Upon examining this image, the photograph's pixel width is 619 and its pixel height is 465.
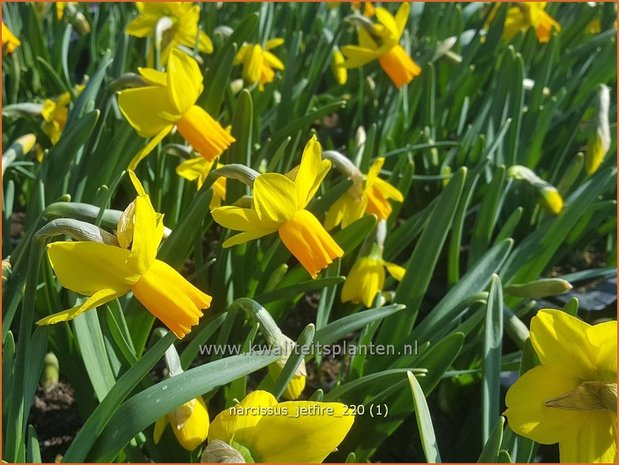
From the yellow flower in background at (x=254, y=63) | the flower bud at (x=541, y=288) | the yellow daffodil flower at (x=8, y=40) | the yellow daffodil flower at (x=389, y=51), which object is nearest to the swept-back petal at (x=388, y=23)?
the yellow daffodil flower at (x=389, y=51)

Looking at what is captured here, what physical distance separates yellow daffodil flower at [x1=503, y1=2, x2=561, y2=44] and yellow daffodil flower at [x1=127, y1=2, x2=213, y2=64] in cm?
140

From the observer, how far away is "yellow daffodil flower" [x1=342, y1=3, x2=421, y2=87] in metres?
2.26

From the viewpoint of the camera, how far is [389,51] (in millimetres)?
2283

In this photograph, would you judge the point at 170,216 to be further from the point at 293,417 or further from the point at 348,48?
the point at 293,417

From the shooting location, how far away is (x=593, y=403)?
971 millimetres

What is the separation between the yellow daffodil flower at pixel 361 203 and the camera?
159 cm

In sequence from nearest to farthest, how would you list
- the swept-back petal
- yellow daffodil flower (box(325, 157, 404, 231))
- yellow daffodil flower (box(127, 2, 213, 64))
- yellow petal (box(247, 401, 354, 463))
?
yellow petal (box(247, 401, 354, 463)) → yellow daffodil flower (box(325, 157, 404, 231)) → yellow daffodil flower (box(127, 2, 213, 64)) → the swept-back petal

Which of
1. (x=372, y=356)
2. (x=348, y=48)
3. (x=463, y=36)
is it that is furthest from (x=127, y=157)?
(x=463, y=36)

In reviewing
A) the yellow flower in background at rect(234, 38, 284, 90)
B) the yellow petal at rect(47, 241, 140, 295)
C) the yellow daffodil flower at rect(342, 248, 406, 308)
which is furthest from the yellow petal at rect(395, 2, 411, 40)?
the yellow petal at rect(47, 241, 140, 295)

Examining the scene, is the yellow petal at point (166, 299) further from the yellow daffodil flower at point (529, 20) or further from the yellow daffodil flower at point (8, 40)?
the yellow daffodil flower at point (529, 20)

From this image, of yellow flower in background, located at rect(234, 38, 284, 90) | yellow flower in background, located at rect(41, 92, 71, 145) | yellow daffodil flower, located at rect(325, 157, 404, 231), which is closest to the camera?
yellow daffodil flower, located at rect(325, 157, 404, 231)

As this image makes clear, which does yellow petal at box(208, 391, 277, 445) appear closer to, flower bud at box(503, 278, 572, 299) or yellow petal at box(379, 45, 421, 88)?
flower bud at box(503, 278, 572, 299)

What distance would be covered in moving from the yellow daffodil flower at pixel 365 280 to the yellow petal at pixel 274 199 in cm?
47

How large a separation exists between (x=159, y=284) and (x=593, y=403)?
0.61 meters
